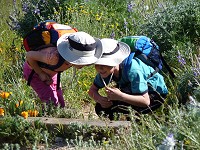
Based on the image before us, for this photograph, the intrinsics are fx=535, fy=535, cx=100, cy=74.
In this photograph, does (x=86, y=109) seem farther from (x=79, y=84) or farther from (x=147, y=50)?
(x=147, y=50)

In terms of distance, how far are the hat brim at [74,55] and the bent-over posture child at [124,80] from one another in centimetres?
4

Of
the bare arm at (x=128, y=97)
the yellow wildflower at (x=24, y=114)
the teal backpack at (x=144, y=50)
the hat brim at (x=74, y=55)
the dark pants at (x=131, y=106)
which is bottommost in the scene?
the dark pants at (x=131, y=106)

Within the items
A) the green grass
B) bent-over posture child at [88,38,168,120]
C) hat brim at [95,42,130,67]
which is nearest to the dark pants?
bent-over posture child at [88,38,168,120]

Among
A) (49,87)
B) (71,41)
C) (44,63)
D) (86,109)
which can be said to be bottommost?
(86,109)

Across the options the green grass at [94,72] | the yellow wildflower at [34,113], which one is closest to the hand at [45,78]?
the green grass at [94,72]

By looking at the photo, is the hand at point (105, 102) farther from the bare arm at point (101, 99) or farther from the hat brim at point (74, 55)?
the hat brim at point (74, 55)

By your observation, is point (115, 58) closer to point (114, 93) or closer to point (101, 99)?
point (114, 93)

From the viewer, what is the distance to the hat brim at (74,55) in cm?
458

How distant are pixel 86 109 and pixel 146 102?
122 cm

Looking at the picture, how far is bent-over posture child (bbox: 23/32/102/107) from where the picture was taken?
15.2 feet

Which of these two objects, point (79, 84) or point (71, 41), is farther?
point (79, 84)

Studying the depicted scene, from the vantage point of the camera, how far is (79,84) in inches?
241

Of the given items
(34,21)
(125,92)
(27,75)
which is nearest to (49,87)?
(27,75)

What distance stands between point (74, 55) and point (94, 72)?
1.77 metres
